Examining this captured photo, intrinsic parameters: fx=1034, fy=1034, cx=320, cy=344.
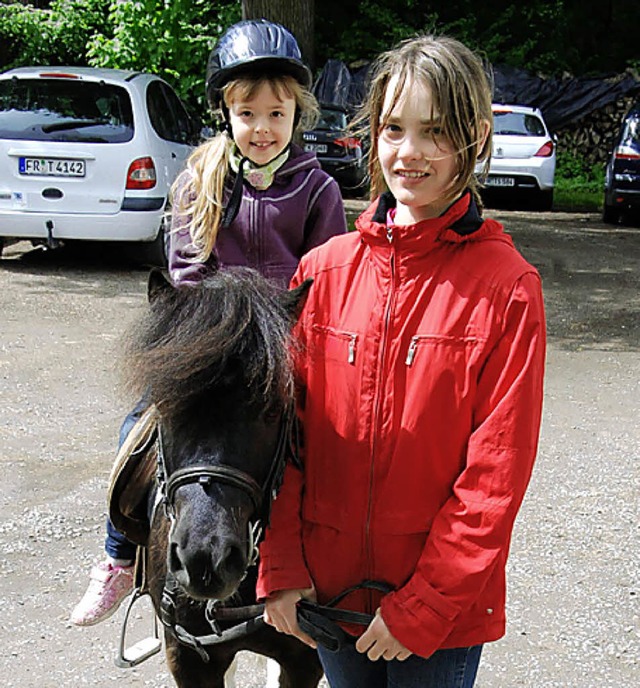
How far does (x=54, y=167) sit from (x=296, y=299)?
341 inches

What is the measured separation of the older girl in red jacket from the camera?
6.67 feet

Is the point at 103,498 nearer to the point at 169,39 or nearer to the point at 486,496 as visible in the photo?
the point at 486,496

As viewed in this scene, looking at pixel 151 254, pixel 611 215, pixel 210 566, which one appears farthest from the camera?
pixel 611 215

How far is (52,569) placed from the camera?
4648 millimetres

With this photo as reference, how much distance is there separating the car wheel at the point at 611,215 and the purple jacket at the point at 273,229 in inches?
598

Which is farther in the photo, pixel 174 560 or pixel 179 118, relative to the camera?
pixel 179 118

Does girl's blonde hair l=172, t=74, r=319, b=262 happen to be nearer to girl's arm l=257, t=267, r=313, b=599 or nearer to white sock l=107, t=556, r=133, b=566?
girl's arm l=257, t=267, r=313, b=599

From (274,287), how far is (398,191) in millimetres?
350

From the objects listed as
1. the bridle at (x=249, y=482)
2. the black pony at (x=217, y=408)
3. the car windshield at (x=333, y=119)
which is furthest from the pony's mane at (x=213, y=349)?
the car windshield at (x=333, y=119)

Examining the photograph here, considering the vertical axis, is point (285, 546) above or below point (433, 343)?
below

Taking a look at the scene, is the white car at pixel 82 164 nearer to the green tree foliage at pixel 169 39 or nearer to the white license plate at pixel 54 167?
the white license plate at pixel 54 167

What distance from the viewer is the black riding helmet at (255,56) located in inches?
117

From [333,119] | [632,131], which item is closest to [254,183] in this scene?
[632,131]

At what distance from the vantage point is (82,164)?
1033 cm
